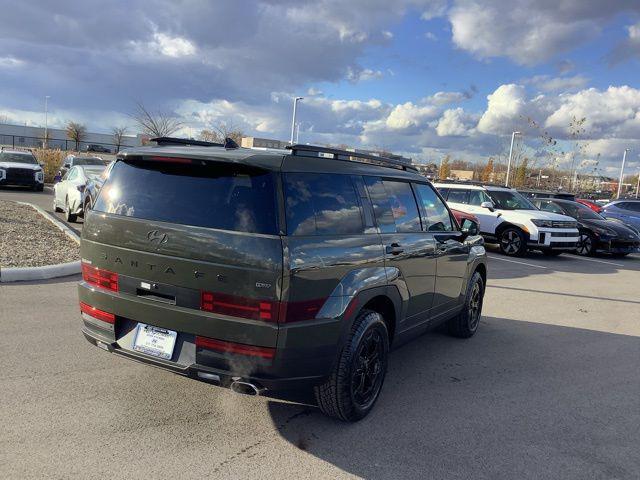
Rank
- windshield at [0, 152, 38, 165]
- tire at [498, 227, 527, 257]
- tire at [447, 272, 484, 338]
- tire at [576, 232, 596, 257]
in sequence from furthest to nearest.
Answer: windshield at [0, 152, 38, 165] → tire at [576, 232, 596, 257] → tire at [498, 227, 527, 257] → tire at [447, 272, 484, 338]

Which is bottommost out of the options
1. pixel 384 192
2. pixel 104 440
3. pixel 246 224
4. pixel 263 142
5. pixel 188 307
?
pixel 104 440

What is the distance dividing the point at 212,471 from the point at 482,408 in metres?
2.29

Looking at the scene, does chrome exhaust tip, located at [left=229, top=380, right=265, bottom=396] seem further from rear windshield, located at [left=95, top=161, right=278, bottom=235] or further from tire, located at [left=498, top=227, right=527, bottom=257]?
tire, located at [left=498, top=227, right=527, bottom=257]

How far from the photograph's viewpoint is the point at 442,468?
327 cm

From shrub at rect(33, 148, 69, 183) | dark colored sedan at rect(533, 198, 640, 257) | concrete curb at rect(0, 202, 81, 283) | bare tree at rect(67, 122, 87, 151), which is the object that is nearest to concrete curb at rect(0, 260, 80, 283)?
concrete curb at rect(0, 202, 81, 283)

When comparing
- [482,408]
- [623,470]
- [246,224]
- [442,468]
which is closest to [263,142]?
[246,224]

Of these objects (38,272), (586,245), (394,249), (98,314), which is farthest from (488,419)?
(586,245)

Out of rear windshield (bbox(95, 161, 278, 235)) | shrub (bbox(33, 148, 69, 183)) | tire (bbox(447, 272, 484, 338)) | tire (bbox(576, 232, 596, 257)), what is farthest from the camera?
shrub (bbox(33, 148, 69, 183))

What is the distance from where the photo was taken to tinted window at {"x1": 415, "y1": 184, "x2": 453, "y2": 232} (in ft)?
16.3

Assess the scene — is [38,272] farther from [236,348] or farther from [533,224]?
[533,224]

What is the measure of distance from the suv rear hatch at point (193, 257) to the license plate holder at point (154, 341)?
4 cm

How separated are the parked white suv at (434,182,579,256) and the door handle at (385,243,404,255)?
1071 centimetres

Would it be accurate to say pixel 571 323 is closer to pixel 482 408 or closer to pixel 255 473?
pixel 482 408

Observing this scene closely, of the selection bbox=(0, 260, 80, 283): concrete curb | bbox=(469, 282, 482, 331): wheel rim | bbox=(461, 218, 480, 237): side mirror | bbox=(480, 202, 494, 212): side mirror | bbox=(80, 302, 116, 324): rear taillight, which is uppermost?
bbox=(480, 202, 494, 212): side mirror
